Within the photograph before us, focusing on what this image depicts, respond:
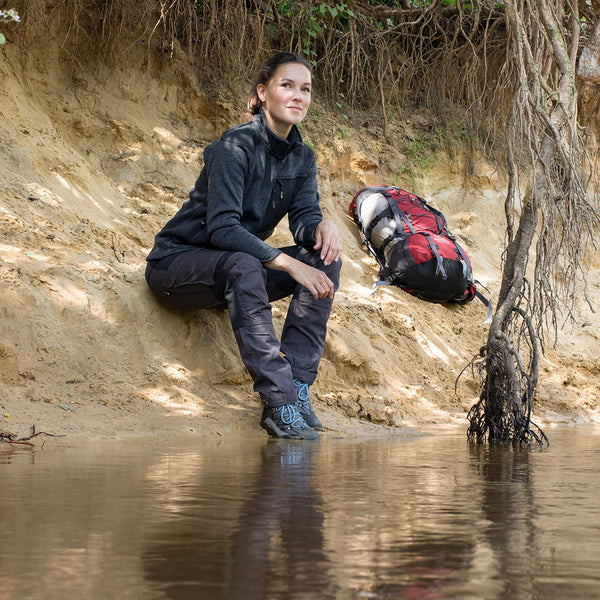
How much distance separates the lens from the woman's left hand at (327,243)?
4.23 meters

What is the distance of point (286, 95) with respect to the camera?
13.9 feet

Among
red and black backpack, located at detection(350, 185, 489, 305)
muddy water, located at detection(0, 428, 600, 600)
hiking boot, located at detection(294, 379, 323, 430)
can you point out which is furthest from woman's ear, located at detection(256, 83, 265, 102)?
red and black backpack, located at detection(350, 185, 489, 305)

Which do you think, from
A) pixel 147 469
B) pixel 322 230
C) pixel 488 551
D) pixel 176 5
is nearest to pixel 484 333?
pixel 322 230

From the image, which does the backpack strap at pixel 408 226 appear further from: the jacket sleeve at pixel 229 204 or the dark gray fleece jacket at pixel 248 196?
the jacket sleeve at pixel 229 204

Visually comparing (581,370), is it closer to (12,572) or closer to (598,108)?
(598,108)

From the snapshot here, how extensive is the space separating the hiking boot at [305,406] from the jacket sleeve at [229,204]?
26.5 inches

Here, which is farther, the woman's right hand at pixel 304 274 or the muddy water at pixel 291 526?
the woman's right hand at pixel 304 274

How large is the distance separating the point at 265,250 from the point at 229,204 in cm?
30

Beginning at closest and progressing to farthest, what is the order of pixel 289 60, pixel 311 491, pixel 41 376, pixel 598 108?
pixel 311 491
pixel 41 376
pixel 289 60
pixel 598 108

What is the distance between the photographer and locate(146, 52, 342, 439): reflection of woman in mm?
3887

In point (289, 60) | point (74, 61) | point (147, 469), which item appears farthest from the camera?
point (74, 61)

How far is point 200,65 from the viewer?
23.7 feet

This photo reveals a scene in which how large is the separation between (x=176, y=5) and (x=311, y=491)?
5.41m

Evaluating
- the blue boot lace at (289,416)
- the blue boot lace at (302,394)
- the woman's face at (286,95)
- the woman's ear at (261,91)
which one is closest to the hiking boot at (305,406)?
the blue boot lace at (302,394)
